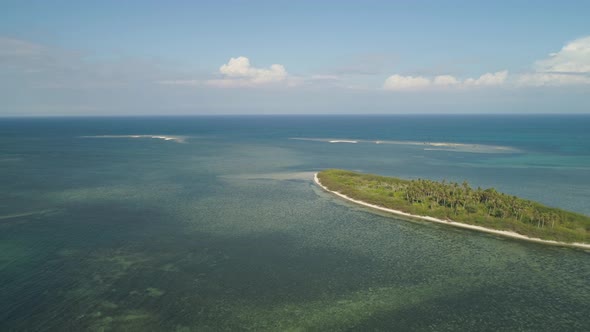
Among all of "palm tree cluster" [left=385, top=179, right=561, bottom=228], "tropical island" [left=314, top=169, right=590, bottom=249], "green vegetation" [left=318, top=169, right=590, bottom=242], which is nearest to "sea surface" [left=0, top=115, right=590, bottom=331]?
"tropical island" [left=314, top=169, right=590, bottom=249]

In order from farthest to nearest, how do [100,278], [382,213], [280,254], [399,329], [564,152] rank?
[564,152]
[382,213]
[280,254]
[100,278]
[399,329]

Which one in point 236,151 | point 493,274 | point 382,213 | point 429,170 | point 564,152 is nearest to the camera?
point 493,274

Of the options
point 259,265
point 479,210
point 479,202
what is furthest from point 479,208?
point 259,265

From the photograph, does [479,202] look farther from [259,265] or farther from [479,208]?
[259,265]

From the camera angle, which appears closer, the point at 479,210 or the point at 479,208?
the point at 479,210

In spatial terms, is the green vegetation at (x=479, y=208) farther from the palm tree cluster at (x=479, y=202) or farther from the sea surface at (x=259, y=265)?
the sea surface at (x=259, y=265)

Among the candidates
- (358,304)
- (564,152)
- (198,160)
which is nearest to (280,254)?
(358,304)

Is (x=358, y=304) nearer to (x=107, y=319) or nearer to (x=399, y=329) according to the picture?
(x=399, y=329)
